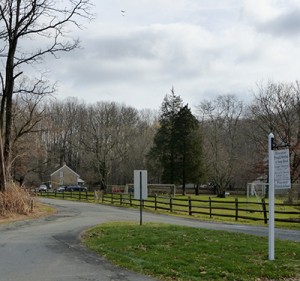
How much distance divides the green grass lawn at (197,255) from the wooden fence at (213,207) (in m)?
11.8

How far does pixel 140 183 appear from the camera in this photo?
1766 centimetres

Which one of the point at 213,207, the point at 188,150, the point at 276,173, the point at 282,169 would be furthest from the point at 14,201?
the point at 188,150

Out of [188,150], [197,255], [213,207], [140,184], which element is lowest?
[213,207]

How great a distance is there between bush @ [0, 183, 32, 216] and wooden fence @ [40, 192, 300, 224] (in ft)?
28.1

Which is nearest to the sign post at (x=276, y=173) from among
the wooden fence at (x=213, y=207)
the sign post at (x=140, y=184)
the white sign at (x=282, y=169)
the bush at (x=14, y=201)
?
the white sign at (x=282, y=169)

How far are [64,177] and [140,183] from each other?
89855mm

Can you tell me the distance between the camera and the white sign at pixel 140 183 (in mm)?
17534

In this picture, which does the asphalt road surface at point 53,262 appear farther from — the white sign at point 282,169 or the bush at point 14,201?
the bush at point 14,201

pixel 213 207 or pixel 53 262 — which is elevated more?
pixel 53 262

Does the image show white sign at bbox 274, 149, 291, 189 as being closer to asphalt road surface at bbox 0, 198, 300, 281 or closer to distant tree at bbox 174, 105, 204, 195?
asphalt road surface at bbox 0, 198, 300, 281

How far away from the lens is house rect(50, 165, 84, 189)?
10356 centimetres

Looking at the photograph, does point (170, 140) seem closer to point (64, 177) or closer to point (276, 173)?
point (64, 177)

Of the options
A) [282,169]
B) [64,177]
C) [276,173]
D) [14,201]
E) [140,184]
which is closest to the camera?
[282,169]

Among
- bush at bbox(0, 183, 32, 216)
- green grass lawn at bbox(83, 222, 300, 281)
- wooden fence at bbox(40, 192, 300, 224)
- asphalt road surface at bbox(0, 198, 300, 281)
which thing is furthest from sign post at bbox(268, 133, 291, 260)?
bush at bbox(0, 183, 32, 216)
